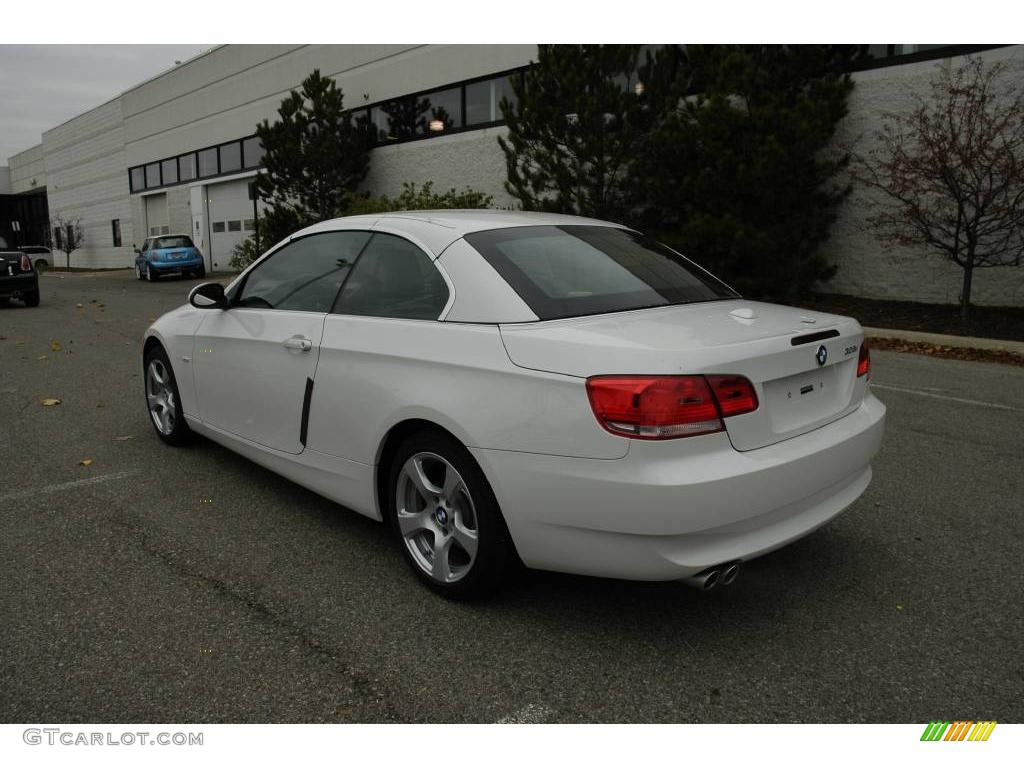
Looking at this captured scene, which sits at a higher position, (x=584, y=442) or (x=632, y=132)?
(x=632, y=132)

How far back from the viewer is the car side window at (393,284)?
3.36m

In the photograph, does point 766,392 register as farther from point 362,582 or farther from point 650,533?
point 362,582

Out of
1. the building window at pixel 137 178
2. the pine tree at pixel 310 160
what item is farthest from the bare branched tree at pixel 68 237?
the pine tree at pixel 310 160

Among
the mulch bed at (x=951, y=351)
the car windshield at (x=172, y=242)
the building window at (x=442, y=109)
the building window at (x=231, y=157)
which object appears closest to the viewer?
the mulch bed at (x=951, y=351)

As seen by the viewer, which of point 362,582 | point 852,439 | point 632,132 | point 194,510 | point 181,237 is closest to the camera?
point 852,439

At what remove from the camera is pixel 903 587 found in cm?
330

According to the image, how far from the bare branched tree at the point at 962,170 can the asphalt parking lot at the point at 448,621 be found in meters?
7.52

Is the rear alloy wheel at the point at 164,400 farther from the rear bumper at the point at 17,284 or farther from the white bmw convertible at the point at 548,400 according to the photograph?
the rear bumper at the point at 17,284

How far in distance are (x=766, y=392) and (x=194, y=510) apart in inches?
116

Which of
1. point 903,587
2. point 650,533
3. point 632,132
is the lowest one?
point 903,587

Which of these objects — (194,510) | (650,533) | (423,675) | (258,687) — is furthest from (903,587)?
(194,510)

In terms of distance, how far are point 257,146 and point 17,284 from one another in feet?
48.0

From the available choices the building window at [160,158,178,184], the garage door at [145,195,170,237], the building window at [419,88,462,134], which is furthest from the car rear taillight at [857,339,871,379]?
the garage door at [145,195,170,237]

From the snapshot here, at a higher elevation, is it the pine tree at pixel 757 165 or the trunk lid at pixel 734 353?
the pine tree at pixel 757 165
